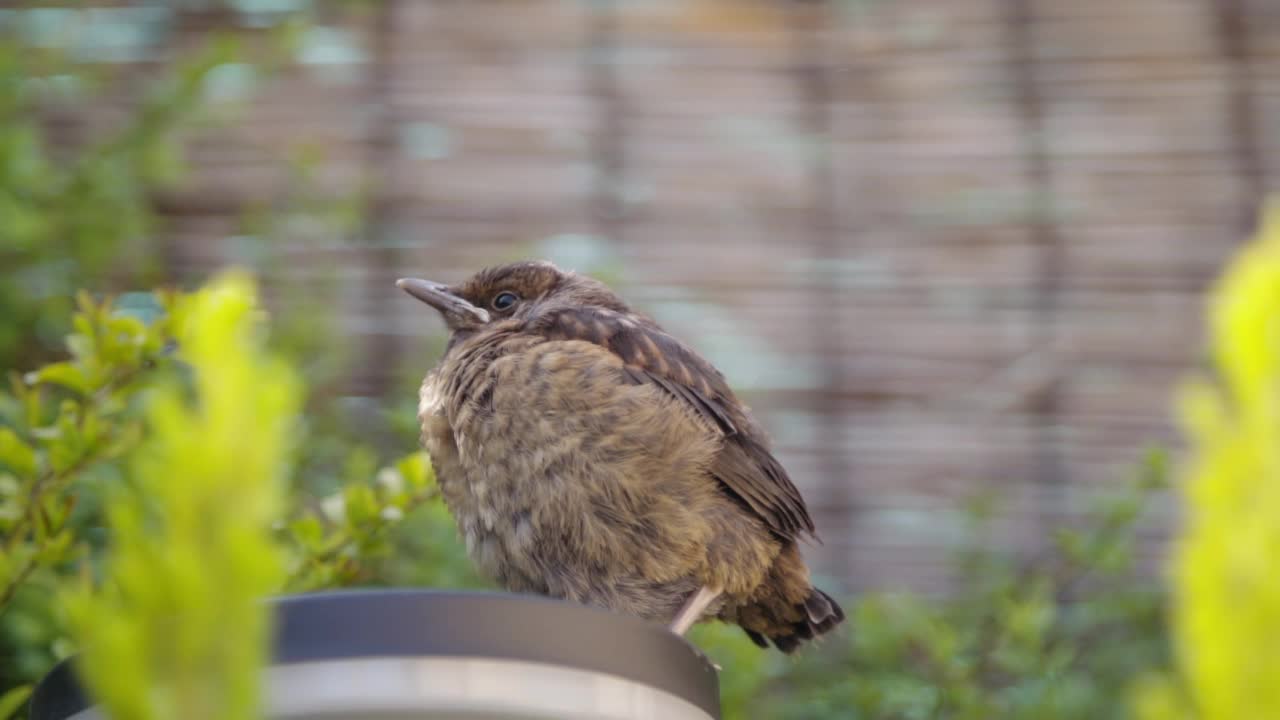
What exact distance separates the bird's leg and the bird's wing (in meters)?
0.17

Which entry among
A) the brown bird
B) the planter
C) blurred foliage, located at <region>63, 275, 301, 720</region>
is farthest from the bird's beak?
blurred foliage, located at <region>63, 275, 301, 720</region>

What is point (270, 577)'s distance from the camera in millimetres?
708

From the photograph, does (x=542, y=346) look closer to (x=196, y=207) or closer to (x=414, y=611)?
(x=414, y=611)

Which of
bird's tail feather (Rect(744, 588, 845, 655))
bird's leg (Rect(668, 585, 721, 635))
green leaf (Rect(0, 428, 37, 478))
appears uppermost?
green leaf (Rect(0, 428, 37, 478))

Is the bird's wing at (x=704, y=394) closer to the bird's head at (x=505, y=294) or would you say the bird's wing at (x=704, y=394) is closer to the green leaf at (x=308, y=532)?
the bird's head at (x=505, y=294)

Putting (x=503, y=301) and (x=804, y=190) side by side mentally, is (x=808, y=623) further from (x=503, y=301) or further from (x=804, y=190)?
(x=804, y=190)

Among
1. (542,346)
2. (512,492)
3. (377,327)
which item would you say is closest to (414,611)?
(512,492)

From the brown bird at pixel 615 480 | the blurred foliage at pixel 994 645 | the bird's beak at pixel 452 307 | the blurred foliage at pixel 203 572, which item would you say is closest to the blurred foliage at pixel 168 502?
the blurred foliage at pixel 203 572

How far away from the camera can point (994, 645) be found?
9.75ft

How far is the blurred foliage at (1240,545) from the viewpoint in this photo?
720 mm

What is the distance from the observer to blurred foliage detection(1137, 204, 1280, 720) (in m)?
0.72

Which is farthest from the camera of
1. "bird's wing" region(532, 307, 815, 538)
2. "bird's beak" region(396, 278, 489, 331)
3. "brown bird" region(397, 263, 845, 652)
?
"bird's beak" region(396, 278, 489, 331)

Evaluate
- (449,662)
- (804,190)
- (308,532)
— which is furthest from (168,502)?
(804,190)

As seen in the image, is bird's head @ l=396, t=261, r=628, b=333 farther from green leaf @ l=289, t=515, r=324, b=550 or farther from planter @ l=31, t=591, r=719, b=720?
planter @ l=31, t=591, r=719, b=720
